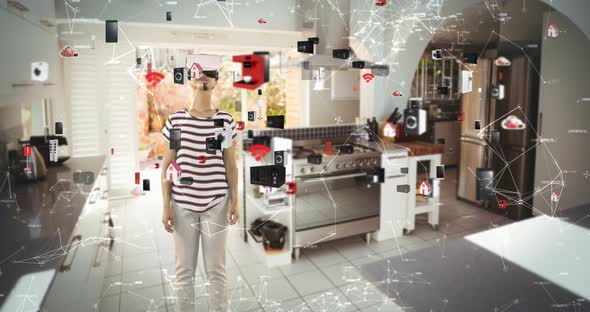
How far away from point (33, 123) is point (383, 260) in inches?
49.7

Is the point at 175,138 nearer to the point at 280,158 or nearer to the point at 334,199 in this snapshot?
the point at 280,158

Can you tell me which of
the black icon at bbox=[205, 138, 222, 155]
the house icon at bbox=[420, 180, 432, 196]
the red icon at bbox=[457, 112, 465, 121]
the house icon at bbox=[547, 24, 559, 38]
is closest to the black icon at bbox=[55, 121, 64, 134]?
the black icon at bbox=[205, 138, 222, 155]

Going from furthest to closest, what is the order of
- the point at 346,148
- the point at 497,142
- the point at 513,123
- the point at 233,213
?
1. the point at 513,123
2. the point at 497,142
3. the point at 346,148
4. the point at 233,213

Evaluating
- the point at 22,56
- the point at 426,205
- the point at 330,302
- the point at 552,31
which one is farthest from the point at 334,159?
the point at 552,31

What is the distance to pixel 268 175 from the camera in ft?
4.01

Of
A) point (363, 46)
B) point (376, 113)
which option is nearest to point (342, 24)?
point (363, 46)

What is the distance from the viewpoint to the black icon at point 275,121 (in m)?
1.17

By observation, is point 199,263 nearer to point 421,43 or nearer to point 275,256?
point 275,256

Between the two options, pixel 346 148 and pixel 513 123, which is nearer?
pixel 346 148

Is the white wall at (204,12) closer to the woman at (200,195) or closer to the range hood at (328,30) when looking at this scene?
the range hood at (328,30)

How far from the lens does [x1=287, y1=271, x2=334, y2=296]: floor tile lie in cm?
145

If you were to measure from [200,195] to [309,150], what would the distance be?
582mm

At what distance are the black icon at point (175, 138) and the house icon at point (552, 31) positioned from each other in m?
1.71

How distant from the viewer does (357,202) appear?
175cm
